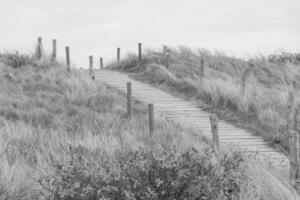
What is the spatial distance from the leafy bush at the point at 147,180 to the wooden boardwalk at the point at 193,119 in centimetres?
316

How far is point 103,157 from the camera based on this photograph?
7910mm

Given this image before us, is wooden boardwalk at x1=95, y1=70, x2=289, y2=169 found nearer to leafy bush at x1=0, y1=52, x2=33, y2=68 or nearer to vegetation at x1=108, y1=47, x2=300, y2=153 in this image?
vegetation at x1=108, y1=47, x2=300, y2=153

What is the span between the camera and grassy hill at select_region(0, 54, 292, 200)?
19.5 feet

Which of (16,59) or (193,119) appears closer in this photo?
(193,119)

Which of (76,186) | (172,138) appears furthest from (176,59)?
(76,186)

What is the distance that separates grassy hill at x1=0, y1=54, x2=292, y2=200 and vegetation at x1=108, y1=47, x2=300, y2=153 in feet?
7.11

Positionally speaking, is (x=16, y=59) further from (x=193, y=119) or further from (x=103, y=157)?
(x=103, y=157)

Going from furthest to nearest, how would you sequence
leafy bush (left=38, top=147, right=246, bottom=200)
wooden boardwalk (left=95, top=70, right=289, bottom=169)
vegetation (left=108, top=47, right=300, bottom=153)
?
vegetation (left=108, top=47, right=300, bottom=153), wooden boardwalk (left=95, top=70, right=289, bottom=169), leafy bush (left=38, top=147, right=246, bottom=200)

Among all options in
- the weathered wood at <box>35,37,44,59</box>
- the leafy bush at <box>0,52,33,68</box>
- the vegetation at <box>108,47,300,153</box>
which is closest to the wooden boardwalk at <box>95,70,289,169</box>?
the vegetation at <box>108,47,300,153</box>

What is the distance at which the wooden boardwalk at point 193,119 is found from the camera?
36.5ft

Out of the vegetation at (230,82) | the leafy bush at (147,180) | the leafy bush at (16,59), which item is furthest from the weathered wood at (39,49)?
the leafy bush at (147,180)

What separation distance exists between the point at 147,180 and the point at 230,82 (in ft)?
39.3

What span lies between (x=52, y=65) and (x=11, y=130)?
12.2 meters

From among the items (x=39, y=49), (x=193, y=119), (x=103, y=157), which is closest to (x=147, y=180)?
(x=103, y=157)
